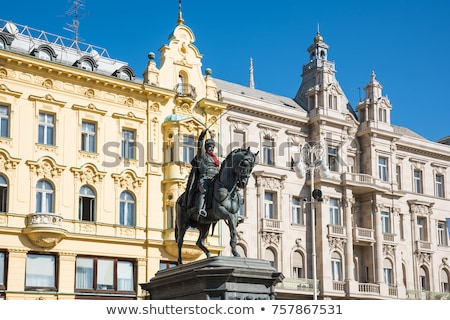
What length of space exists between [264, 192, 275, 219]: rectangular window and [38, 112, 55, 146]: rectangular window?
1383 centimetres

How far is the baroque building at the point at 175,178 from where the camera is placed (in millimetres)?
36844

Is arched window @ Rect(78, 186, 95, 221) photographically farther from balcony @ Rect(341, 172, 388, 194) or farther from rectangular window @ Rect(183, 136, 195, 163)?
balcony @ Rect(341, 172, 388, 194)

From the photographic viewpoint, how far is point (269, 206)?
45.8 meters

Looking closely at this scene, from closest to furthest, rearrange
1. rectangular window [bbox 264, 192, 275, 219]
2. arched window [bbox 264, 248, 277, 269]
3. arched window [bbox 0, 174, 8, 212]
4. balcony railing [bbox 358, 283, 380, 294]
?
Result: arched window [bbox 0, 174, 8, 212] → arched window [bbox 264, 248, 277, 269] → rectangular window [bbox 264, 192, 275, 219] → balcony railing [bbox 358, 283, 380, 294]

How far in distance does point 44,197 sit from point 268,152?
1494 cm

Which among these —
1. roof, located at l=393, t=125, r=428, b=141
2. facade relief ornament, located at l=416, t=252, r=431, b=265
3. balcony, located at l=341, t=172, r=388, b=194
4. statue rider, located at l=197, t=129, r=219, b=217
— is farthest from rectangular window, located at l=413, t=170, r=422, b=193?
statue rider, located at l=197, t=129, r=219, b=217

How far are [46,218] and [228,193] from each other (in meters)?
19.3

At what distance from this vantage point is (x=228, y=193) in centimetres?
1880

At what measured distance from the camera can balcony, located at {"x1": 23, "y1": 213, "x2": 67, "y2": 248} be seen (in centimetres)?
3547

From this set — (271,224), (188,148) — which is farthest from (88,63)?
(271,224)

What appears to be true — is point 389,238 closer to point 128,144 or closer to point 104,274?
point 128,144

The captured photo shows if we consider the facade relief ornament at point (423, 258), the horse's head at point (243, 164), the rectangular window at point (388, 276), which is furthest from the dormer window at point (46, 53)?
the facade relief ornament at point (423, 258)
